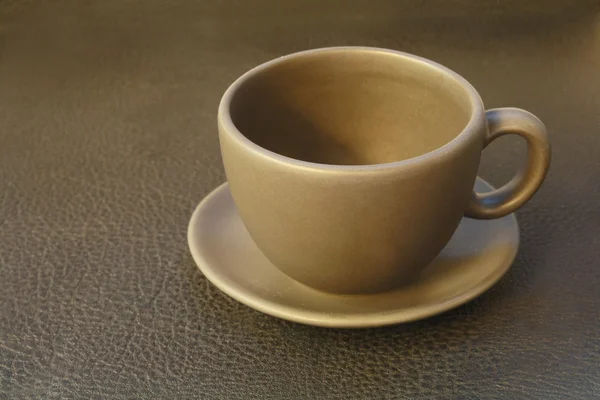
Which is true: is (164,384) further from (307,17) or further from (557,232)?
(307,17)

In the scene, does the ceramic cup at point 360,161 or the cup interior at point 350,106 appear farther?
the cup interior at point 350,106

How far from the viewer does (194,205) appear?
64cm

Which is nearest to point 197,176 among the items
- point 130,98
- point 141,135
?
point 141,135

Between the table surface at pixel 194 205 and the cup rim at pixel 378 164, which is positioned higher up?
the cup rim at pixel 378 164

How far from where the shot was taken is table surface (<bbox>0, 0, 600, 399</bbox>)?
1.52ft

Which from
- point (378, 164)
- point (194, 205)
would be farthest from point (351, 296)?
point (194, 205)

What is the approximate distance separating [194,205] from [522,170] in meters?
0.29

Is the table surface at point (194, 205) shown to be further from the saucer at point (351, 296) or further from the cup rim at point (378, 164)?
the cup rim at point (378, 164)

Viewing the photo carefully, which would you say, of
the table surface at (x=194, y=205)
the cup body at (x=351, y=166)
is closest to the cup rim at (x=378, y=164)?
the cup body at (x=351, y=166)

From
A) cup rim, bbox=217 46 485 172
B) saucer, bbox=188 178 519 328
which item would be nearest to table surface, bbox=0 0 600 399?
saucer, bbox=188 178 519 328

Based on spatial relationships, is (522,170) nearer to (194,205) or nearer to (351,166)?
(351,166)

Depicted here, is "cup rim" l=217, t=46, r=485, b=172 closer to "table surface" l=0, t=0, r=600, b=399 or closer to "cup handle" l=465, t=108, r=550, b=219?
"cup handle" l=465, t=108, r=550, b=219

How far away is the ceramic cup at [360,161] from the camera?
1.38 ft

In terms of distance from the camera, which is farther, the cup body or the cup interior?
the cup interior
